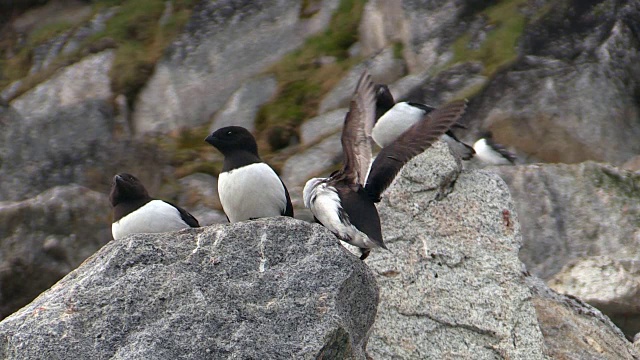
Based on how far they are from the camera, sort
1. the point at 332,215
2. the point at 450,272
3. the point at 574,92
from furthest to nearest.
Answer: the point at 574,92 < the point at 450,272 < the point at 332,215

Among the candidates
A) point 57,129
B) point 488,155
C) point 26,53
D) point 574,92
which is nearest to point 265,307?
point 488,155

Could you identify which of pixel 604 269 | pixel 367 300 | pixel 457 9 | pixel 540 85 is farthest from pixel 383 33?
pixel 367 300

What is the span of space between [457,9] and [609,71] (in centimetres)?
352

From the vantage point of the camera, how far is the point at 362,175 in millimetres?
8383

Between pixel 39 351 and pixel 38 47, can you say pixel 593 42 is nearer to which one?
pixel 38 47

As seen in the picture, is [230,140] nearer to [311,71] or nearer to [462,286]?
[462,286]

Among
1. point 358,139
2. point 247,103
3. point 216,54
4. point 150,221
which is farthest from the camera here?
point 216,54

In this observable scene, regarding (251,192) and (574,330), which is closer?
(251,192)

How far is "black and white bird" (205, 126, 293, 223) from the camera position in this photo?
27.2 feet

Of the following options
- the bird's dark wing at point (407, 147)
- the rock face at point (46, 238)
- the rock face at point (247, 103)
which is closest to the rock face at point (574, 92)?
the rock face at point (247, 103)

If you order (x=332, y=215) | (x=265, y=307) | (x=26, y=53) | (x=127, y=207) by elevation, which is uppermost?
(x=265, y=307)

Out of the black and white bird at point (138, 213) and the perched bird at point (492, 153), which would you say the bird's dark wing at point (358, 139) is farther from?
the perched bird at point (492, 153)

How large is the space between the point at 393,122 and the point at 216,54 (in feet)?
35.5

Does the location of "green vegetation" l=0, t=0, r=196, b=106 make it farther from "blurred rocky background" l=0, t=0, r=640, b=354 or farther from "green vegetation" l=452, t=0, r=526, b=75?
"green vegetation" l=452, t=0, r=526, b=75
